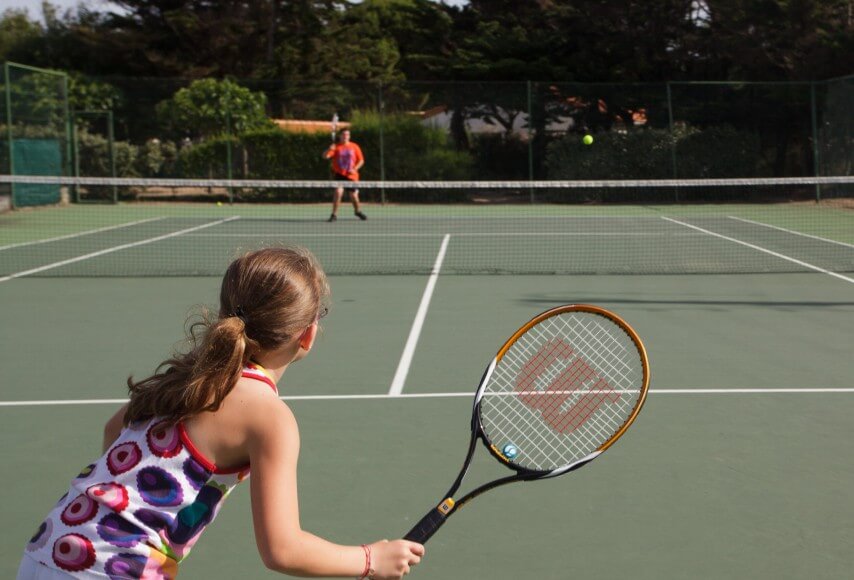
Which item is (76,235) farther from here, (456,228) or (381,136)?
(381,136)

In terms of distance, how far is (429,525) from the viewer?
83.5 inches

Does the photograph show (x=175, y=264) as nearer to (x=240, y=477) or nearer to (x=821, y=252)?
(x=821, y=252)

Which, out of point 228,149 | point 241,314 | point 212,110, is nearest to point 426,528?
point 241,314

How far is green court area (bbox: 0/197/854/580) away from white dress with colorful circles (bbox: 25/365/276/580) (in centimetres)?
153

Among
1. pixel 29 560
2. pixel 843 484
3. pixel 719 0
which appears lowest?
pixel 843 484

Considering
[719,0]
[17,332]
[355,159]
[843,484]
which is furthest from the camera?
[719,0]

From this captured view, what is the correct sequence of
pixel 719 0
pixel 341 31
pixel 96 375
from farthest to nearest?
pixel 341 31 < pixel 719 0 < pixel 96 375

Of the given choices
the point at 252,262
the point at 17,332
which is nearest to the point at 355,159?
the point at 17,332

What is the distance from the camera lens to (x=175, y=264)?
1161 cm

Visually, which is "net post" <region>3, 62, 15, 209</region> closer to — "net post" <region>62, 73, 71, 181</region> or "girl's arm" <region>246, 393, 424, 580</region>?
"net post" <region>62, 73, 71, 181</region>

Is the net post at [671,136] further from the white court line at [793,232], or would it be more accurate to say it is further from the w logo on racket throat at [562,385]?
the w logo on racket throat at [562,385]

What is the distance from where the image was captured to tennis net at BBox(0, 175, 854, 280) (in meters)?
11.3

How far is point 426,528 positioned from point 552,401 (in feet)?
7.51

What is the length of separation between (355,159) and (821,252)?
789 cm
